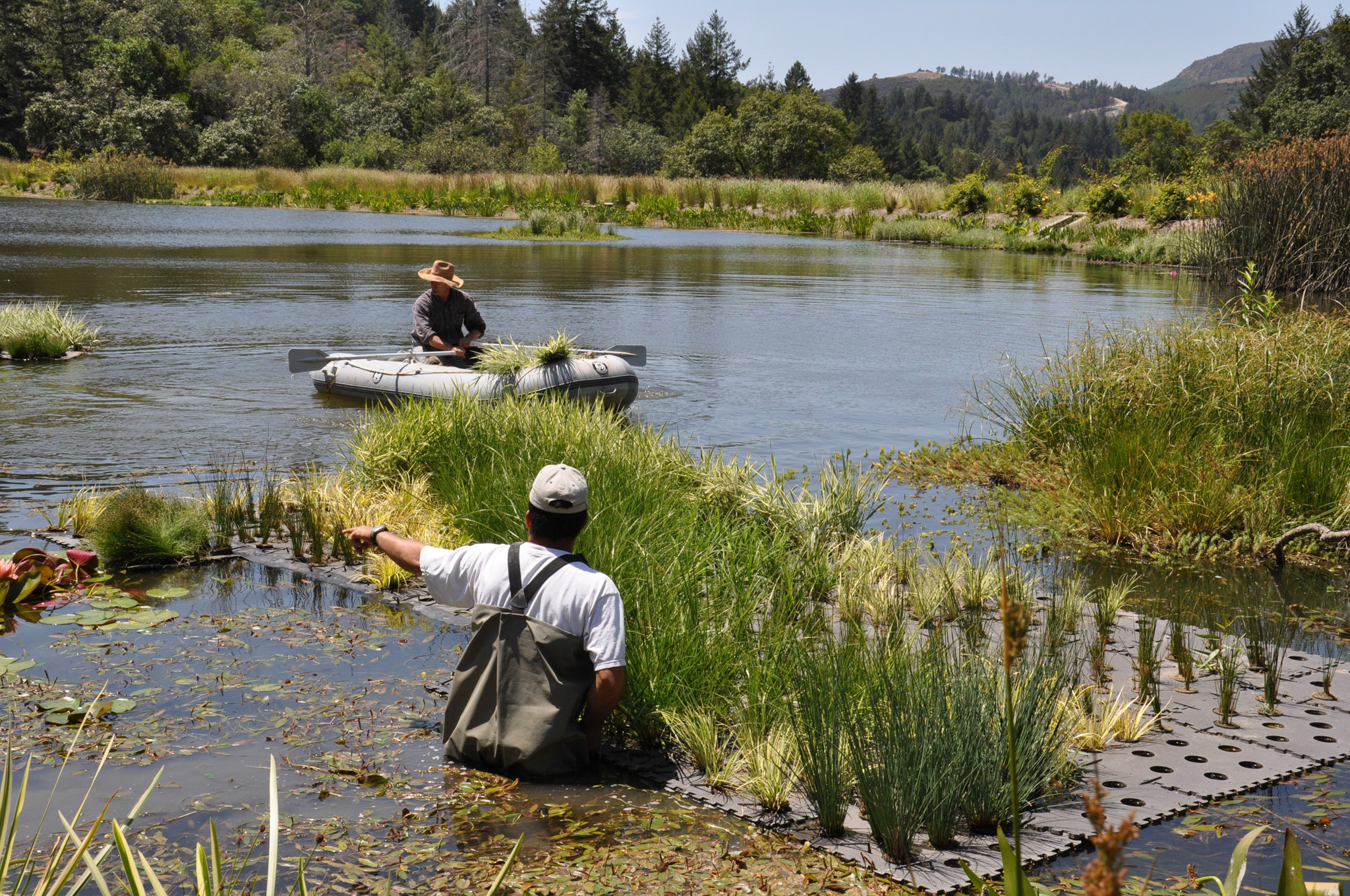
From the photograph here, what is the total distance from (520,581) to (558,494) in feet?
1.15

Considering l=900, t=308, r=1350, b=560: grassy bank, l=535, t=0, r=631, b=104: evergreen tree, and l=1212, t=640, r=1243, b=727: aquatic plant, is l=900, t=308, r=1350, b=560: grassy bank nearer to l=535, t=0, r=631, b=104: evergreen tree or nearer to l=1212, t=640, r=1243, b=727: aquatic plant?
l=1212, t=640, r=1243, b=727: aquatic plant

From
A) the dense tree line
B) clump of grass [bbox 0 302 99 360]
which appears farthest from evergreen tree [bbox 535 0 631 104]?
clump of grass [bbox 0 302 99 360]

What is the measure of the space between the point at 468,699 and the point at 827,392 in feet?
36.0

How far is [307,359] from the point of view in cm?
1367

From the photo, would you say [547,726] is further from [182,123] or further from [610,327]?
[182,123]

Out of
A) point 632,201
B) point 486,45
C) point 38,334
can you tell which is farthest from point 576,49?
point 38,334

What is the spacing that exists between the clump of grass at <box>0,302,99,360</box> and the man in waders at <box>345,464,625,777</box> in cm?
1375

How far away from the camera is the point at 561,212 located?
47875 millimetres

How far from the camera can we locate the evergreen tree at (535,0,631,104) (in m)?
100

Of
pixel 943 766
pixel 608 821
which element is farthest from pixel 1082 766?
pixel 608 821

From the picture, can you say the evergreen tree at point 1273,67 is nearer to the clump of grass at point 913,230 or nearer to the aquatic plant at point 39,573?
the clump of grass at point 913,230

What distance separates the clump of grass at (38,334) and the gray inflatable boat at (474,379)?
184 inches

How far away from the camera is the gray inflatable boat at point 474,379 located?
450 inches

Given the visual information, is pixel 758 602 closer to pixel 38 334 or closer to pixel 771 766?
pixel 771 766
